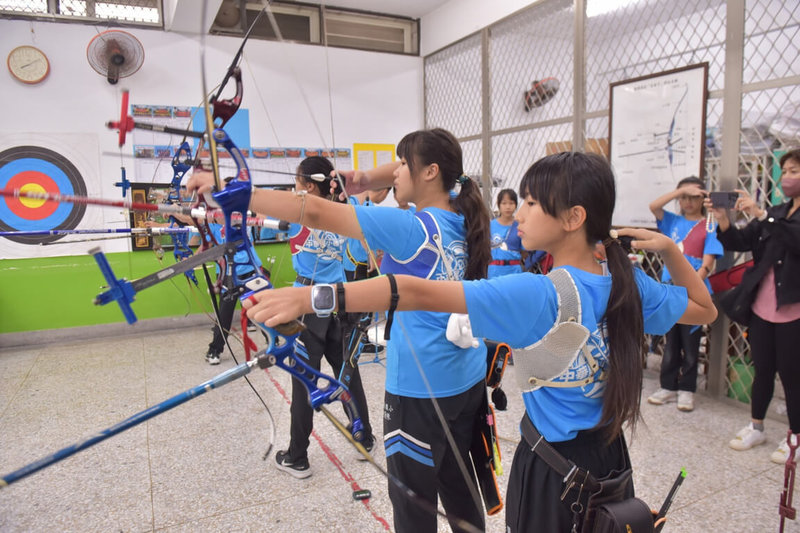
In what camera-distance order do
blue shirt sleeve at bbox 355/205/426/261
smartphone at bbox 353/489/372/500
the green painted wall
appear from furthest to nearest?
1. the green painted wall
2. smartphone at bbox 353/489/372/500
3. blue shirt sleeve at bbox 355/205/426/261

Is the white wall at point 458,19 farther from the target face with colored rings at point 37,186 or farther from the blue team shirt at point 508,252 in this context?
the target face with colored rings at point 37,186

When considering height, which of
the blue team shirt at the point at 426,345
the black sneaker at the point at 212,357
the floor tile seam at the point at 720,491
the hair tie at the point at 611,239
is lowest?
the floor tile seam at the point at 720,491

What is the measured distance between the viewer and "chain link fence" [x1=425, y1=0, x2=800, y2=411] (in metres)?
2.59

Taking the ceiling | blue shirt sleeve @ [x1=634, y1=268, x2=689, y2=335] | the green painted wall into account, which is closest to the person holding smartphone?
blue shirt sleeve @ [x1=634, y1=268, x2=689, y2=335]

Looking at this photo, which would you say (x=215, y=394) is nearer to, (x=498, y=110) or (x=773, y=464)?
(x=773, y=464)

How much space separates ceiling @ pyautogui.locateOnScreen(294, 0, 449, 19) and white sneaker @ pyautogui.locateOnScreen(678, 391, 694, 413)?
3.98 m

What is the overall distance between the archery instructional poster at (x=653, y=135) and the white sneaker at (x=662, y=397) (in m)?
1.00

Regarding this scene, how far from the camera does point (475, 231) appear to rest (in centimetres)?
129

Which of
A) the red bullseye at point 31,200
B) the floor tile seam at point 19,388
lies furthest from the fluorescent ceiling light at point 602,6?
the floor tile seam at point 19,388

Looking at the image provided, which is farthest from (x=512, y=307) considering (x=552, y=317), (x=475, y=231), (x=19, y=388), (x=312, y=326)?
(x=19, y=388)

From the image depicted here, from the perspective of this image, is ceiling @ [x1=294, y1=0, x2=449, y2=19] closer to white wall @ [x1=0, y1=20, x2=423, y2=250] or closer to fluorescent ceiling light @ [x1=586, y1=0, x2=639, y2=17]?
white wall @ [x1=0, y1=20, x2=423, y2=250]

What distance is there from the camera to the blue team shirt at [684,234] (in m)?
2.62

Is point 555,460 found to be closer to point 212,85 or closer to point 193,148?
point 193,148

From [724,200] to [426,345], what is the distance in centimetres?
182
